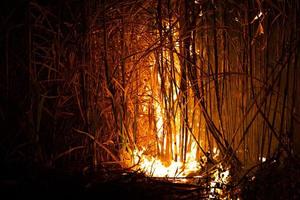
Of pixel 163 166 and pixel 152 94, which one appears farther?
pixel 152 94

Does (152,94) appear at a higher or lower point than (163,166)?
higher

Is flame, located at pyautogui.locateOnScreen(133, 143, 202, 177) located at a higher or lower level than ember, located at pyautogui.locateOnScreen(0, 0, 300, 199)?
lower

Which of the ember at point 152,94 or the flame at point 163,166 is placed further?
the flame at point 163,166

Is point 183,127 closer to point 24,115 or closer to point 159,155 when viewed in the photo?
point 159,155

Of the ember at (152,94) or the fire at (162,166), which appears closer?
the ember at (152,94)

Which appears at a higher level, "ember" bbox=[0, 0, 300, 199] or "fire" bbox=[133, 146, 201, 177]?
"ember" bbox=[0, 0, 300, 199]

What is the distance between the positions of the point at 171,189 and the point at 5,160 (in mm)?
1199

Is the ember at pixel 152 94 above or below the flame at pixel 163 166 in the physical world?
above

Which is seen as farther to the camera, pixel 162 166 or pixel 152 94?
pixel 152 94

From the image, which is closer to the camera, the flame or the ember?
the ember

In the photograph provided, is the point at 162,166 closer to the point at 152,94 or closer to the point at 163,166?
the point at 163,166

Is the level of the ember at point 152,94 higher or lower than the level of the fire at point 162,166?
higher

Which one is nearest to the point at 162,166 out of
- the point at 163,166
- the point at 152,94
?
→ the point at 163,166

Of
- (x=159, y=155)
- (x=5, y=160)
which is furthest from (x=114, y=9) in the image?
(x=5, y=160)
